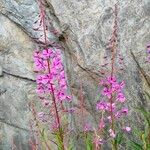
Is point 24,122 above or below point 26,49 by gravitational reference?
below

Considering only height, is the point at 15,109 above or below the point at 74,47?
below

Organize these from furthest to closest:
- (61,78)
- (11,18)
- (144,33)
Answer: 1. (11,18)
2. (144,33)
3. (61,78)

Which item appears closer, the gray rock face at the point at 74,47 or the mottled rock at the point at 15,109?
the gray rock face at the point at 74,47

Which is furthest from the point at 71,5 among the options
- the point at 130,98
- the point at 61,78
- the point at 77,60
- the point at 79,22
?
the point at 61,78

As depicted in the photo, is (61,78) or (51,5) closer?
(61,78)

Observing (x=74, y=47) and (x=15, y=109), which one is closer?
(x=74, y=47)

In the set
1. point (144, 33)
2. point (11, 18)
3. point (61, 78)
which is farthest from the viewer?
point (11, 18)

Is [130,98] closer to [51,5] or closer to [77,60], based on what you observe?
[77,60]

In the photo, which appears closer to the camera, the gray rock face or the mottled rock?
the gray rock face
